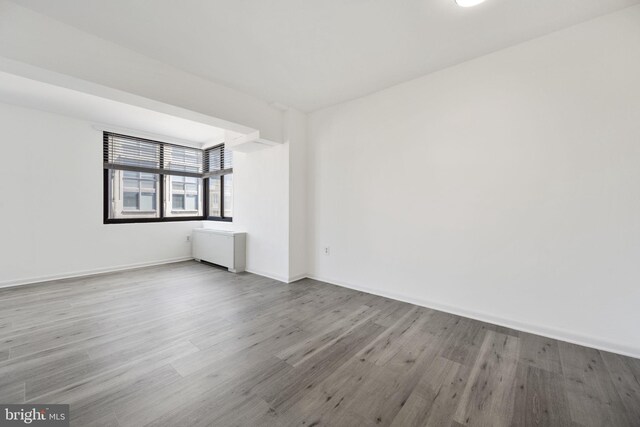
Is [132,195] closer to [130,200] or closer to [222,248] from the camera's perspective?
[130,200]

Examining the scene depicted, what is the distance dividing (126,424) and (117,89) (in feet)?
8.97

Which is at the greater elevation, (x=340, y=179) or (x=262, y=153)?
(x=262, y=153)

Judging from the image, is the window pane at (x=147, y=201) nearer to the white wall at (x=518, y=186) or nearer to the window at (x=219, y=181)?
the window at (x=219, y=181)

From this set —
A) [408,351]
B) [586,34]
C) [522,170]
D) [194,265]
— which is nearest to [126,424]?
[408,351]

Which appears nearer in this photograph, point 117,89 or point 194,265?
point 117,89

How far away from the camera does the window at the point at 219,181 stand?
5508 mm

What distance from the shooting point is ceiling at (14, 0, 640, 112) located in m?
2.00

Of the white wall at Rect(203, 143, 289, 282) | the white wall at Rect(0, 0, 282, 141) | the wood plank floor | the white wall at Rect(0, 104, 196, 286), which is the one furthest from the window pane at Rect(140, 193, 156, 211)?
the white wall at Rect(0, 0, 282, 141)

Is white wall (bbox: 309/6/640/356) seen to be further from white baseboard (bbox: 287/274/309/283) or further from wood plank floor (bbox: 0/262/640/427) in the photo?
white baseboard (bbox: 287/274/309/283)

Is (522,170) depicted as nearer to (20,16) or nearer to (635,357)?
(635,357)

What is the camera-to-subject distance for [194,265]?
5.14 meters

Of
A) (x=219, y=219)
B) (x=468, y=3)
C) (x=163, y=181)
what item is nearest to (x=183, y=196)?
(x=163, y=181)

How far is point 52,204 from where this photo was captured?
13.2ft
